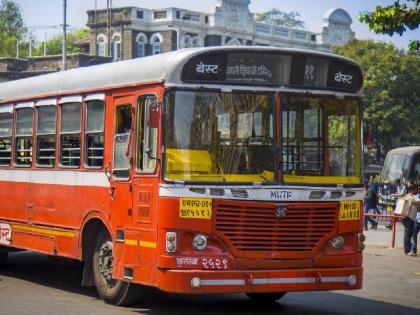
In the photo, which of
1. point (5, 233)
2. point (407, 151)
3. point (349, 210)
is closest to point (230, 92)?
point (349, 210)

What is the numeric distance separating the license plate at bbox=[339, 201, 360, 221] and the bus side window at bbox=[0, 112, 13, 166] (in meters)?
5.83

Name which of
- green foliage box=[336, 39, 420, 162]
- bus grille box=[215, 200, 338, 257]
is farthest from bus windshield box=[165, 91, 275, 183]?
green foliage box=[336, 39, 420, 162]

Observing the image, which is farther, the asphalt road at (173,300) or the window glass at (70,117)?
the window glass at (70,117)

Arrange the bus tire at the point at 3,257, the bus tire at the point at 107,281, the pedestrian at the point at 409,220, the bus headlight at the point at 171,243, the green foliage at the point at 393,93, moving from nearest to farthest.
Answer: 1. the bus headlight at the point at 171,243
2. the bus tire at the point at 107,281
3. the bus tire at the point at 3,257
4. the pedestrian at the point at 409,220
5. the green foliage at the point at 393,93

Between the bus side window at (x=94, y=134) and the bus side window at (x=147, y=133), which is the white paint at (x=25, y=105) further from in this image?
the bus side window at (x=147, y=133)

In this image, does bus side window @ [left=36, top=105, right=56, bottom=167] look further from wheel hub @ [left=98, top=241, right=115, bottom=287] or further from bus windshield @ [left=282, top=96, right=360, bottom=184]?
bus windshield @ [left=282, top=96, right=360, bottom=184]

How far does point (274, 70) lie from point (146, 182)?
6.26ft

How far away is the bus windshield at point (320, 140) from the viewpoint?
1145 cm

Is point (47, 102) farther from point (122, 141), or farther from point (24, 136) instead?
point (122, 141)

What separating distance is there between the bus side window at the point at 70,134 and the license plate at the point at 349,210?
142 inches

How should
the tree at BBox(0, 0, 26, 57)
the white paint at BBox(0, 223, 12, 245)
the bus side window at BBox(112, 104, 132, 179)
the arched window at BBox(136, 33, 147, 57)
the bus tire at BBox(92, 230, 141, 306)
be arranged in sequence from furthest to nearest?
the tree at BBox(0, 0, 26, 57), the arched window at BBox(136, 33, 147, 57), the white paint at BBox(0, 223, 12, 245), the bus tire at BBox(92, 230, 141, 306), the bus side window at BBox(112, 104, 132, 179)

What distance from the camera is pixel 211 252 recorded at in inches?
430

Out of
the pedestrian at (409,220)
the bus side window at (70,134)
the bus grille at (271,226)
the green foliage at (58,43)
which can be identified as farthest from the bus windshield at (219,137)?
the green foliage at (58,43)

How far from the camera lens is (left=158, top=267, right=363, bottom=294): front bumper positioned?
1079 centimetres
